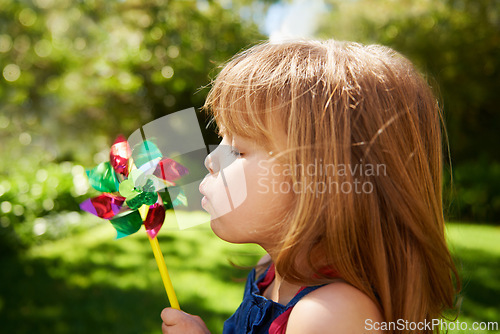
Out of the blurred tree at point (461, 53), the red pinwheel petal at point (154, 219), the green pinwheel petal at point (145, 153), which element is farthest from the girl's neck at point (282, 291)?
the blurred tree at point (461, 53)

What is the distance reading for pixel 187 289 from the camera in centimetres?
298

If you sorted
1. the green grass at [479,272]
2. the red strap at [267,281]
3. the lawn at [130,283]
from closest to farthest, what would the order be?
1. the red strap at [267,281]
2. the green grass at [479,272]
3. the lawn at [130,283]

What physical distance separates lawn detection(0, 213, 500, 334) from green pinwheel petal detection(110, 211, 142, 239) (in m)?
0.77

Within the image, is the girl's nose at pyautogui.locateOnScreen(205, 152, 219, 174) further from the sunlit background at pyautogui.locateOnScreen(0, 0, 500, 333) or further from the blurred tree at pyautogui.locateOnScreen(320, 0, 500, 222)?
the blurred tree at pyautogui.locateOnScreen(320, 0, 500, 222)

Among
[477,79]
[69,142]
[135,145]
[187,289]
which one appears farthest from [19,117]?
[477,79]

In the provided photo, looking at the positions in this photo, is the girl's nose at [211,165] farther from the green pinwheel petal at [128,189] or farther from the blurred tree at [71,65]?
the blurred tree at [71,65]

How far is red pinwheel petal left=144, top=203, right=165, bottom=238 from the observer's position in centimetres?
129

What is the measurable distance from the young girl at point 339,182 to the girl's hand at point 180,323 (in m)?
0.26

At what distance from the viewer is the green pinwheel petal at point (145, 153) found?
1.27 meters

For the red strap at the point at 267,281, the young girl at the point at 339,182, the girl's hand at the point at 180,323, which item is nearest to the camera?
the young girl at the point at 339,182

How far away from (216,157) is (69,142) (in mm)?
6198

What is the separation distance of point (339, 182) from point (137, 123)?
6.10m

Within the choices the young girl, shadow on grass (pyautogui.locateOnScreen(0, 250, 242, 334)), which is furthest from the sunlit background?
the young girl

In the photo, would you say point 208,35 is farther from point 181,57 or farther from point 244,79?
point 244,79
